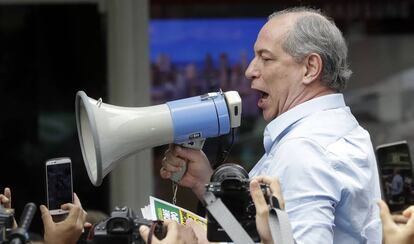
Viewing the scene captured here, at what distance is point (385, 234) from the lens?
8.73ft

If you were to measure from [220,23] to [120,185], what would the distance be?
54.3 inches

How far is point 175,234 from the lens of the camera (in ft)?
8.88

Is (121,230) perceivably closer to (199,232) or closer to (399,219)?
(199,232)

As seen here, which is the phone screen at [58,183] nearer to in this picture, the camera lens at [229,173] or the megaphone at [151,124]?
the megaphone at [151,124]

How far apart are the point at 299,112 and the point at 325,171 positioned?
1.12ft

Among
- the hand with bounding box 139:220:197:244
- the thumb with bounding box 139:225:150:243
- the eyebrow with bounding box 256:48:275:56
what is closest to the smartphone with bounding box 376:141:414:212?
the eyebrow with bounding box 256:48:275:56

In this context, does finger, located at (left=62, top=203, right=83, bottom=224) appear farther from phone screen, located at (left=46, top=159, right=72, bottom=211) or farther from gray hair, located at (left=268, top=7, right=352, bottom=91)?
gray hair, located at (left=268, top=7, right=352, bottom=91)

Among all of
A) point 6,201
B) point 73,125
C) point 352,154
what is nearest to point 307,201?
point 352,154

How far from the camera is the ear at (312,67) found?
3404 mm

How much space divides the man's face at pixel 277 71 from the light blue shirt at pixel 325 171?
77 mm

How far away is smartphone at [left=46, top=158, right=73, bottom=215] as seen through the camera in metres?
3.48

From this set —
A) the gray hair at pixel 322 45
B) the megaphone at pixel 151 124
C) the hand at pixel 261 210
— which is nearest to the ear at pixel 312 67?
the gray hair at pixel 322 45

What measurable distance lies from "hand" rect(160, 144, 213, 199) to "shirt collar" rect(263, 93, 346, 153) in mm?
261

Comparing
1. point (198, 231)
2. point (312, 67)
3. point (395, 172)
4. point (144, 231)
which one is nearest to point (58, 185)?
point (198, 231)
